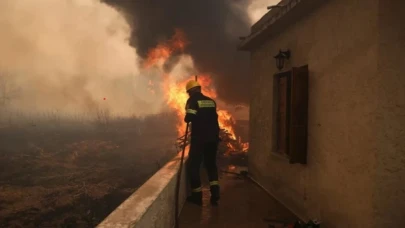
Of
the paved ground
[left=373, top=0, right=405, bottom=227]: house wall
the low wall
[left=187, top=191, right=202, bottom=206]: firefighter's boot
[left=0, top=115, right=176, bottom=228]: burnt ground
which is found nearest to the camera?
the low wall

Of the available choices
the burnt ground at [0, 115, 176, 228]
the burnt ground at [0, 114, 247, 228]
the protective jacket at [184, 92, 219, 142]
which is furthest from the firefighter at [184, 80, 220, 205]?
the burnt ground at [0, 115, 176, 228]

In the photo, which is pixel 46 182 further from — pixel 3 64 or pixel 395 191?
pixel 3 64

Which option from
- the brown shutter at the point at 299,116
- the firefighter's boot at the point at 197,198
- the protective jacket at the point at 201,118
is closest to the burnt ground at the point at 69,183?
the firefighter's boot at the point at 197,198

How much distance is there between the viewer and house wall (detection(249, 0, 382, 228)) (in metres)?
2.90

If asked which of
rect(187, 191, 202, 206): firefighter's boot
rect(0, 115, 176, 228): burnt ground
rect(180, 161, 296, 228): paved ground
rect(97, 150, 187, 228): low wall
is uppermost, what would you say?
rect(97, 150, 187, 228): low wall

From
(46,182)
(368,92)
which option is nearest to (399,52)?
(368,92)

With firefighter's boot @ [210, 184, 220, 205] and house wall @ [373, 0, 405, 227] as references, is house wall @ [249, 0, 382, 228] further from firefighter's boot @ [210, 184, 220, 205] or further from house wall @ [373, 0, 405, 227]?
firefighter's boot @ [210, 184, 220, 205]

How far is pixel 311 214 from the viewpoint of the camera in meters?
4.17

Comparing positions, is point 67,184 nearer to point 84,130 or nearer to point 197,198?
point 197,198

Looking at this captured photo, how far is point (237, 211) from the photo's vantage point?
485cm

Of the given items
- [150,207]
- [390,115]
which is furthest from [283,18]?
[150,207]

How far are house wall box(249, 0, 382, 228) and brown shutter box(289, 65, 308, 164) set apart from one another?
9 cm

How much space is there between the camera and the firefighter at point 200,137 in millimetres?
4941

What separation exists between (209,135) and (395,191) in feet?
9.20
